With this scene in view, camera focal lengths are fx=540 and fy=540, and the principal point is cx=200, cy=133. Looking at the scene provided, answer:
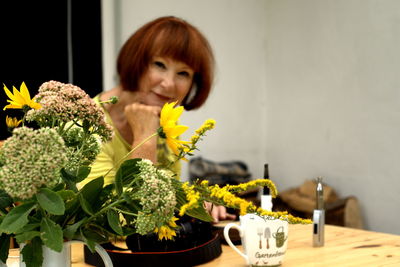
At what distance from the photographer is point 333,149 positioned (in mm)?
3934

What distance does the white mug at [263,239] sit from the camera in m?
1.14

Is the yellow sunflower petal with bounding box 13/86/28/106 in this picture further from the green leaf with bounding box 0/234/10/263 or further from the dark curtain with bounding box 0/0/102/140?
the dark curtain with bounding box 0/0/102/140

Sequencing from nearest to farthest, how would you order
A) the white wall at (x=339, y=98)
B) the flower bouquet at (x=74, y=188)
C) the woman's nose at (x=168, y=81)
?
the flower bouquet at (x=74, y=188), the woman's nose at (x=168, y=81), the white wall at (x=339, y=98)

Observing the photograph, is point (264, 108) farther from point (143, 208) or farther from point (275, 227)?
point (143, 208)

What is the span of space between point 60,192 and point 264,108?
13.1ft

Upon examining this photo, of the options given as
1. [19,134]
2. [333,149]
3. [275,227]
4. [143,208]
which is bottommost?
[333,149]

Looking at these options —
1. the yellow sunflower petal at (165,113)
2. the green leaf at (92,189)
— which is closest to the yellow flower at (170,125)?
the yellow sunflower petal at (165,113)

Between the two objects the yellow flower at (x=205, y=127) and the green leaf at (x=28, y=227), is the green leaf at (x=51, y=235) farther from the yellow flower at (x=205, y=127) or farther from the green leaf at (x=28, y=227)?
the yellow flower at (x=205, y=127)

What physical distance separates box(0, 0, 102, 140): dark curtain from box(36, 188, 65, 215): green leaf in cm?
254

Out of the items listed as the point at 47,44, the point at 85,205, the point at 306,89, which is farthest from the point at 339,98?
the point at 85,205

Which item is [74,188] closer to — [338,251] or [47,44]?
[338,251]

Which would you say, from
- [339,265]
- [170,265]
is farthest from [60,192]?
[339,265]

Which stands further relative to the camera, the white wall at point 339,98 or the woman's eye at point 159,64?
the white wall at point 339,98

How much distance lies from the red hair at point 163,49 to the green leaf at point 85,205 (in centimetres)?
131
